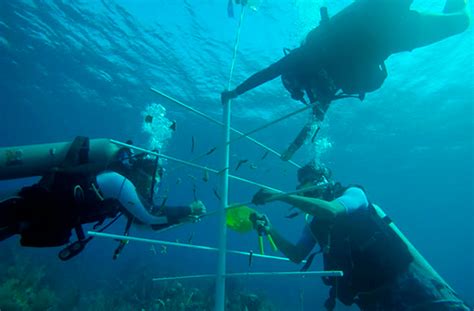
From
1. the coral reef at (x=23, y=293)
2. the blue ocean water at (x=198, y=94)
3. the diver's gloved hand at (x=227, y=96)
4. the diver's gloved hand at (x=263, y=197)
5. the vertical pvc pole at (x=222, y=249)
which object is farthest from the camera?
the blue ocean water at (x=198, y=94)

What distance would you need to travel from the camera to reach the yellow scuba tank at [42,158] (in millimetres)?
3439

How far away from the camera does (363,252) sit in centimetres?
385

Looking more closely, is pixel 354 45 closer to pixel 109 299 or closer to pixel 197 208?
pixel 197 208

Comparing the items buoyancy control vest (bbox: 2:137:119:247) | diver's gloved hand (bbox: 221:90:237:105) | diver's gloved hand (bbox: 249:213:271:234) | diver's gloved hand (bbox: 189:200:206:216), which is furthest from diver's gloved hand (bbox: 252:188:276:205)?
buoyancy control vest (bbox: 2:137:119:247)

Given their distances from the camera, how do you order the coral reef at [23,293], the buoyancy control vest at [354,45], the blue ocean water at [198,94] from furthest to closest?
the blue ocean water at [198,94], the coral reef at [23,293], the buoyancy control vest at [354,45]

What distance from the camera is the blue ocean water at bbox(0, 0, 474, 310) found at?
15641mm

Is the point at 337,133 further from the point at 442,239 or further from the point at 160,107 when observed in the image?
the point at 442,239

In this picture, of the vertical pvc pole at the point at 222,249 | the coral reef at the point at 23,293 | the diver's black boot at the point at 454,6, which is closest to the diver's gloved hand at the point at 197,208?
the vertical pvc pole at the point at 222,249

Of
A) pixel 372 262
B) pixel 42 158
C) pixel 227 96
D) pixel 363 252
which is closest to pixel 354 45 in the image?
pixel 227 96

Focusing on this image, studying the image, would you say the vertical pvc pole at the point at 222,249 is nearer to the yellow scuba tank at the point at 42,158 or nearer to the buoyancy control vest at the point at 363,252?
the buoyancy control vest at the point at 363,252

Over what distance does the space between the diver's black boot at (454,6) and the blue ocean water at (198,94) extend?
3.51 metres

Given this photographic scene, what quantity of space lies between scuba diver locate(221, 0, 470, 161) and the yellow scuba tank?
61.0 inches

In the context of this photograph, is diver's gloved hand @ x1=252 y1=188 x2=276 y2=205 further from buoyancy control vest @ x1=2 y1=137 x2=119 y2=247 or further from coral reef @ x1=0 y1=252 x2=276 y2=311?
coral reef @ x1=0 y1=252 x2=276 y2=311

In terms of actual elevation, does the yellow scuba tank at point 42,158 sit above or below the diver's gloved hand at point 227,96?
below
